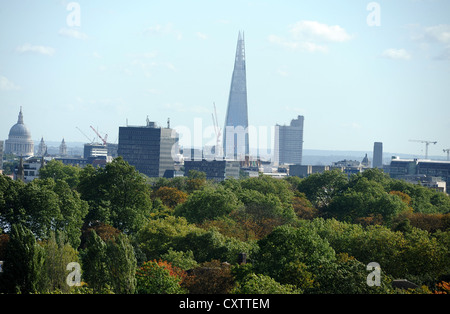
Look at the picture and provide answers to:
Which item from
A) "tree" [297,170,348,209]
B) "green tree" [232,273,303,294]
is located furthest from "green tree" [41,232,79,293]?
"tree" [297,170,348,209]

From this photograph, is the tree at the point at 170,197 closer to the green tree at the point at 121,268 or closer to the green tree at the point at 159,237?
the green tree at the point at 159,237

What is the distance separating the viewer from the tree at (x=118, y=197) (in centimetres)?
7488

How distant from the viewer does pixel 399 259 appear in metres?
53.5

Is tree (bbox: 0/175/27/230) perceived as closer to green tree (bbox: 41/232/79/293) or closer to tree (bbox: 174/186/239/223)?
tree (bbox: 174/186/239/223)

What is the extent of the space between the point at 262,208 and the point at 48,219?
28.5 metres

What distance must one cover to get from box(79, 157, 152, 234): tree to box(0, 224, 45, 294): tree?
31.7m

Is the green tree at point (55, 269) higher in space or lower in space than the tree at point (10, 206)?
lower

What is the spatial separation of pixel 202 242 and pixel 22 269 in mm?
20710

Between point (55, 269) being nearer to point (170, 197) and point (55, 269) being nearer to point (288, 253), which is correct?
point (288, 253)

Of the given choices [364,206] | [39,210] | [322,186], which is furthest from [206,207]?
[322,186]

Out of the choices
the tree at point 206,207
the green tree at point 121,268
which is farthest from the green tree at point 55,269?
the tree at point 206,207

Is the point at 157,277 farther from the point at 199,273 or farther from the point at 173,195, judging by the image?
the point at 173,195

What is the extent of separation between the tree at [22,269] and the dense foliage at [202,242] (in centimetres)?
5
